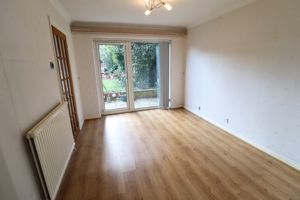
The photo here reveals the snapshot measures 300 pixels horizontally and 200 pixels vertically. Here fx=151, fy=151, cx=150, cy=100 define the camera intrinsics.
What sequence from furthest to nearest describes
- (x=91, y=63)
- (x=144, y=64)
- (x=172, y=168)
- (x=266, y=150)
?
(x=144, y=64) < (x=91, y=63) < (x=266, y=150) < (x=172, y=168)

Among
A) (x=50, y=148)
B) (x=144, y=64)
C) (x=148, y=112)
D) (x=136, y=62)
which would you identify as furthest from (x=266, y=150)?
(x=136, y=62)

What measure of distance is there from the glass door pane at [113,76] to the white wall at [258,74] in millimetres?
2191

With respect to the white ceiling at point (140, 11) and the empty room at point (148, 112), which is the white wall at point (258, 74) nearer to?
the empty room at point (148, 112)

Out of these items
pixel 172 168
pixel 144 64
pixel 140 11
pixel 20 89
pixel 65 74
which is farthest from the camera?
pixel 144 64

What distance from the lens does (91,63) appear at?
3.84 m

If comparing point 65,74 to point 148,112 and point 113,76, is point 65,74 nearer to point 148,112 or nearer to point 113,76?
point 113,76

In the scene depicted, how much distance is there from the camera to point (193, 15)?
10.6ft

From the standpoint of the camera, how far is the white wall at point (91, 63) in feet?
12.1

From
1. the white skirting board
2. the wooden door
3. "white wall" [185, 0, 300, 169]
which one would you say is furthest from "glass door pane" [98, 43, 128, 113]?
the white skirting board

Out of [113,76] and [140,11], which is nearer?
[140,11]

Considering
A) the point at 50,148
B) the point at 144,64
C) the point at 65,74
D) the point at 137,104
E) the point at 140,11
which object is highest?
the point at 140,11

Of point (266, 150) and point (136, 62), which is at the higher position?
point (136, 62)

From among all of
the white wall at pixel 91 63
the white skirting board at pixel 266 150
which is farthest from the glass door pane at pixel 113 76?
the white skirting board at pixel 266 150

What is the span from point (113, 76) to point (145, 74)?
3.08 feet
